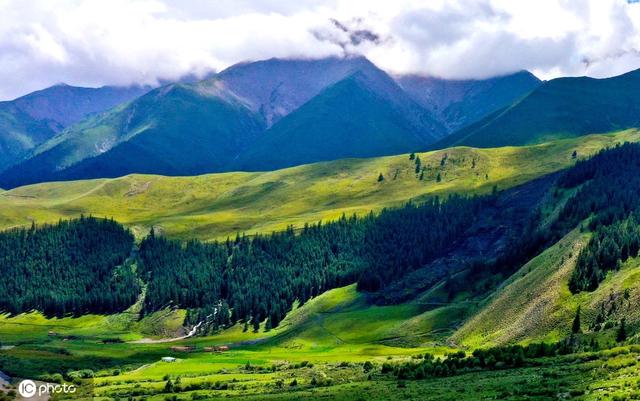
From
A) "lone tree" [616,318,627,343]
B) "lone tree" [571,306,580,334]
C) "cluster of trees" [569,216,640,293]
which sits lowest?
"lone tree" [571,306,580,334]

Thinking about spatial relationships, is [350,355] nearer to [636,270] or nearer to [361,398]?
[636,270]

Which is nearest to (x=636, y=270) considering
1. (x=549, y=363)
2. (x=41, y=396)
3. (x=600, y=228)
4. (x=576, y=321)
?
(x=576, y=321)

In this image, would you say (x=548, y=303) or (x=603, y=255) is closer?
(x=548, y=303)

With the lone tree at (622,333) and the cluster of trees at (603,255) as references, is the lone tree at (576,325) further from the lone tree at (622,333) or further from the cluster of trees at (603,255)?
the cluster of trees at (603,255)

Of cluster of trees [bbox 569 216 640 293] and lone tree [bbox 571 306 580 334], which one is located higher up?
cluster of trees [bbox 569 216 640 293]

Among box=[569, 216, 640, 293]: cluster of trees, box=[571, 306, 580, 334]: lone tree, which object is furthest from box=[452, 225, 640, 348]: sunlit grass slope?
box=[569, 216, 640, 293]: cluster of trees

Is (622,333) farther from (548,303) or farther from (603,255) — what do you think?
(603,255)

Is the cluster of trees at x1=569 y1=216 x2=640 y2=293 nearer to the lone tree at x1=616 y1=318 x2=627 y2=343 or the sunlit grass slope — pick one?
the sunlit grass slope

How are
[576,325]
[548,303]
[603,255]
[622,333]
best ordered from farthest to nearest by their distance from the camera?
1. [603,255]
2. [548,303]
3. [576,325]
4. [622,333]

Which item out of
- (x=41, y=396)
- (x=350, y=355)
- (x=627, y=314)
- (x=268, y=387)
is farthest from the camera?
(x=350, y=355)

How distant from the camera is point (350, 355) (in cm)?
16462

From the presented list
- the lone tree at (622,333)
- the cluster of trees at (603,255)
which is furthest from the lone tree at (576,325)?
the cluster of trees at (603,255)

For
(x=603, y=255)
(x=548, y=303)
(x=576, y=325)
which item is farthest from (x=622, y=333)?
(x=603, y=255)

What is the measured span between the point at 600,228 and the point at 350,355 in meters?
71.9
